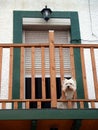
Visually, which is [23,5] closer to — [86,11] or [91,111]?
[86,11]

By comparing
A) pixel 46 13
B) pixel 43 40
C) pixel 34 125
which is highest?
pixel 46 13

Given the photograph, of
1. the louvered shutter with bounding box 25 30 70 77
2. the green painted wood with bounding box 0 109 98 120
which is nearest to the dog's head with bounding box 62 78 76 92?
the green painted wood with bounding box 0 109 98 120

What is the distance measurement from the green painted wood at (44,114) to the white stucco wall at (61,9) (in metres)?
2.82

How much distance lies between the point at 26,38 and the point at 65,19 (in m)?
1.06

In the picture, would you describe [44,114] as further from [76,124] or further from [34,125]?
[76,124]

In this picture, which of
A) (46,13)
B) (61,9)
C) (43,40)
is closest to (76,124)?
(43,40)

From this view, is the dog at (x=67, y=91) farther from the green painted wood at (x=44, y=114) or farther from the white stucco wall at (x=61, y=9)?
the white stucco wall at (x=61, y=9)

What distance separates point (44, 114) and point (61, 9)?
3.70 m

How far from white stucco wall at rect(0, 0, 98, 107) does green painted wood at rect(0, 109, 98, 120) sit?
2.82 meters

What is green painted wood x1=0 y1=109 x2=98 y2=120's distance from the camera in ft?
21.9

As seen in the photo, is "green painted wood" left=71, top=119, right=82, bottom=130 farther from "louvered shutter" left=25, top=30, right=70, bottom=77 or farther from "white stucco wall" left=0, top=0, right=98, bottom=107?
"white stucco wall" left=0, top=0, right=98, bottom=107

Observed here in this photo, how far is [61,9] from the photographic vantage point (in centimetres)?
964

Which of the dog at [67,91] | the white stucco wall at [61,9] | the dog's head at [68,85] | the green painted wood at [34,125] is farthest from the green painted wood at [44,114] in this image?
the white stucco wall at [61,9]

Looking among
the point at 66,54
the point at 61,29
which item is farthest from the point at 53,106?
the point at 61,29
